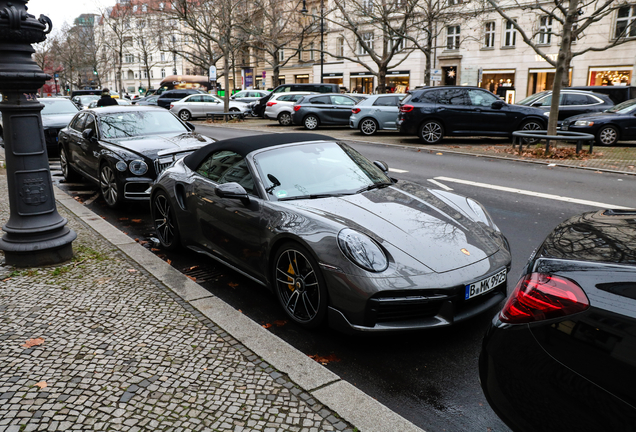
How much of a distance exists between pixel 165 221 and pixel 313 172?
2.16m

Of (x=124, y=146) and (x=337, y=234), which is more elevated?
(x=124, y=146)

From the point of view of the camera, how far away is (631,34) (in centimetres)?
3447

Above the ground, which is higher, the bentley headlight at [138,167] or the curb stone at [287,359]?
the bentley headlight at [138,167]

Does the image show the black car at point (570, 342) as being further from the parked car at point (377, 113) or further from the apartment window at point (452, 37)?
the apartment window at point (452, 37)

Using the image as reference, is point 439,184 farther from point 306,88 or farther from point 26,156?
point 306,88

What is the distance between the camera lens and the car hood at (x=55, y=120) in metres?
14.5

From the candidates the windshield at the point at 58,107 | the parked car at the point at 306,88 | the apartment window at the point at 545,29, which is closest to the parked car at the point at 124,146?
the windshield at the point at 58,107

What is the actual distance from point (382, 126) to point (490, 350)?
1746 centimetres

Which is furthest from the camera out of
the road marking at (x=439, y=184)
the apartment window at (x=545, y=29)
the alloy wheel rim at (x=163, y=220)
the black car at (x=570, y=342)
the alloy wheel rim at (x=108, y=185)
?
the apartment window at (x=545, y=29)

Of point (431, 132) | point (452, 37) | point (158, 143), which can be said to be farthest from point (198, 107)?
point (158, 143)

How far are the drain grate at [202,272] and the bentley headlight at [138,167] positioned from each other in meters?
2.90

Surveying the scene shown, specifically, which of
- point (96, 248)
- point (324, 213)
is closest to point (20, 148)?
point (96, 248)

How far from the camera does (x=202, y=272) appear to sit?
17.8ft

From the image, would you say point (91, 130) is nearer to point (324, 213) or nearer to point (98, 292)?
point (98, 292)
